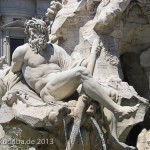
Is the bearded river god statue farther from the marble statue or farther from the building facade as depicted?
the building facade

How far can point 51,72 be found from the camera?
6.81 metres

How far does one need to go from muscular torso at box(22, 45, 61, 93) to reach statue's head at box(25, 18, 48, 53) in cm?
7

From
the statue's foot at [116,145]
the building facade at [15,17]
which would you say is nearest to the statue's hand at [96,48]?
the statue's foot at [116,145]

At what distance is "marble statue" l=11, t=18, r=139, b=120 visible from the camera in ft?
21.1

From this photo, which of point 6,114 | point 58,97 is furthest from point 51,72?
point 6,114

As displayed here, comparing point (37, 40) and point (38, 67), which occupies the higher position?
point (37, 40)

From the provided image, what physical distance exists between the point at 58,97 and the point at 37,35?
82 cm

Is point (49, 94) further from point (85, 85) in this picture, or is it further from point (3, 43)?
point (3, 43)

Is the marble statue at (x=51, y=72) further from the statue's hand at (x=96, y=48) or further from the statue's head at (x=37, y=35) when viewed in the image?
the statue's hand at (x=96, y=48)

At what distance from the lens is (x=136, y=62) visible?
27.7 feet

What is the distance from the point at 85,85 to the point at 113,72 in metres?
1.27

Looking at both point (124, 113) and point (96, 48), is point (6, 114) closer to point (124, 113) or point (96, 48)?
point (124, 113)

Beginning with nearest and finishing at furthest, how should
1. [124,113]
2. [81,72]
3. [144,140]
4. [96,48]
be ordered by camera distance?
[81,72] < [124,113] < [144,140] < [96,48]

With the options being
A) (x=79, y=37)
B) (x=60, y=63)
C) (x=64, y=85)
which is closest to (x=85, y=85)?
(x=64, y=85)
